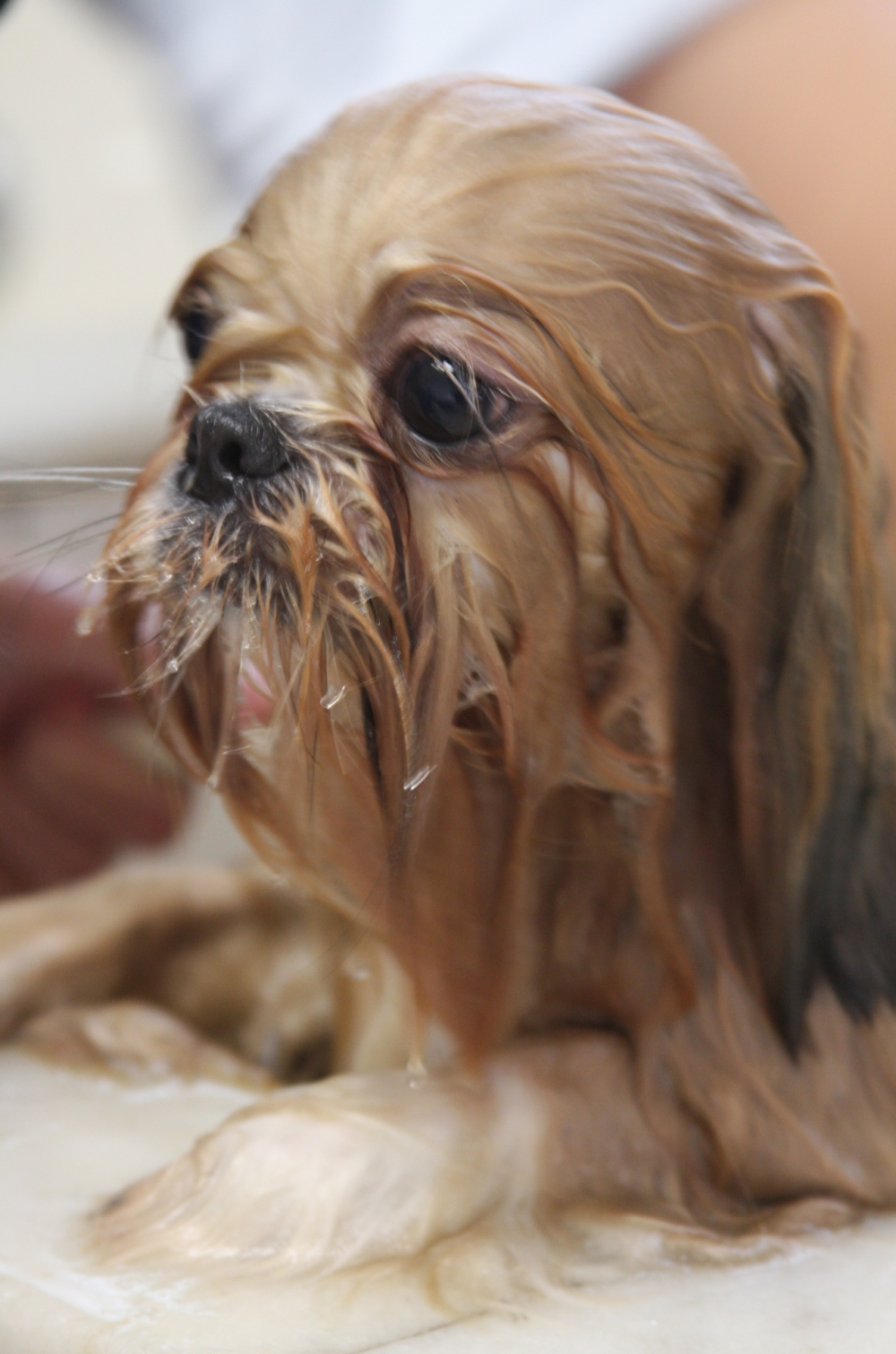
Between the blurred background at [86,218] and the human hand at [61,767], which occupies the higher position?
the blurred background at [86,218]

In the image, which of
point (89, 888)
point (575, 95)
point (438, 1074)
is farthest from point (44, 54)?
point (438, 1074)

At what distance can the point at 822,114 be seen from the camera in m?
0.78

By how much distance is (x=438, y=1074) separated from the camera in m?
0.63

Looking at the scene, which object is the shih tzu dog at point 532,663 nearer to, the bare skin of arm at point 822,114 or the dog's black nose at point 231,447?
the dog's black nose at point 231,447

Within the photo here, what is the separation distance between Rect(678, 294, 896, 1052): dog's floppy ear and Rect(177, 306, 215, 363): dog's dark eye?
218mm

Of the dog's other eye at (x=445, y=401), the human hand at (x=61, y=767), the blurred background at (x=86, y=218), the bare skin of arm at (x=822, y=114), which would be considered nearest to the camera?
the dog's other eye at (x=445, y=401)

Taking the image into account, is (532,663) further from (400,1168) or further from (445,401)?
(400,1168)

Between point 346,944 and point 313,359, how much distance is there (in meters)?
0.29

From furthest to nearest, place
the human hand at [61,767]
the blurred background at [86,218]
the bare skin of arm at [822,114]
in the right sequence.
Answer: the blurred background at [86,218] < the human hand at [61,767] < the bare skin of arm at [822,114]

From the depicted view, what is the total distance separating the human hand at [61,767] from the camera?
0.89 meters

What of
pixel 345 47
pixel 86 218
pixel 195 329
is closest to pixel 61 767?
pixel 195 329

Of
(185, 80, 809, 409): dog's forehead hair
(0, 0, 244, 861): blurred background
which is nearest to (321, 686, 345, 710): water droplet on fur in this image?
(185, 80, 809, 409): dog's forehead hair

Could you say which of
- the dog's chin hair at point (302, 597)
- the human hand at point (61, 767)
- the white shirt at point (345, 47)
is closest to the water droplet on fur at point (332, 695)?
the dog's chin hair at point (302, 597)

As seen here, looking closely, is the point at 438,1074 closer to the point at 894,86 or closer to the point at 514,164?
the point at 514,164
